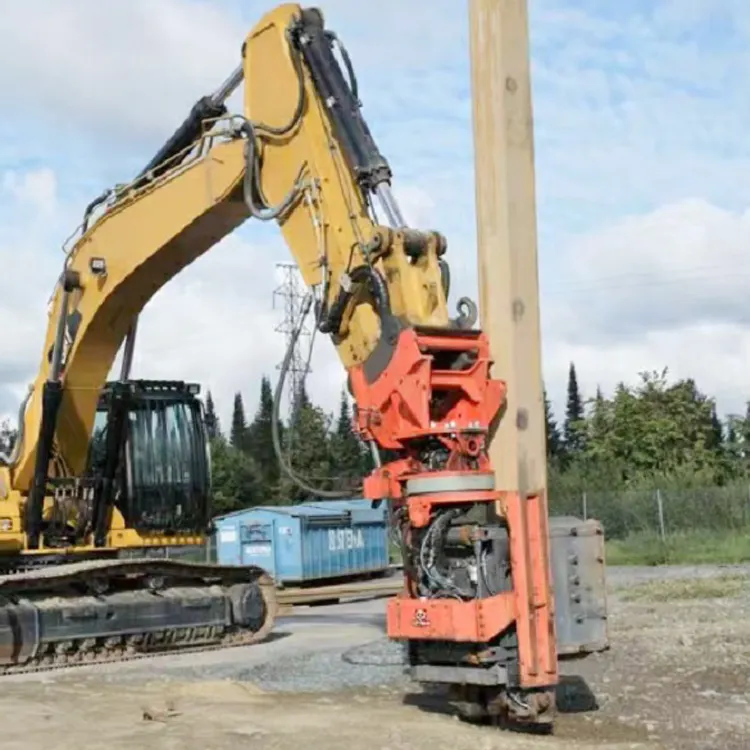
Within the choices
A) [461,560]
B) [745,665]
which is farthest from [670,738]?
[745,665]

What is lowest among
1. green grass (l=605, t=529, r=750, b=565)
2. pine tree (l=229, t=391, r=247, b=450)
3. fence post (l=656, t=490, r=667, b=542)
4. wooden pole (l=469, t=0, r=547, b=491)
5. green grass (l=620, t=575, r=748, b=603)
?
green grass (l=620, t=575, r=748, b=603)

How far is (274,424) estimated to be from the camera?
29.3 ft

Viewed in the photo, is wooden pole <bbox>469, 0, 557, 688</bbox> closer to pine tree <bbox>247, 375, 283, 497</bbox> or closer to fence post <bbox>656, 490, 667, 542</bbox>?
fence post <bbox>656, 490, 667, 542</bbox>

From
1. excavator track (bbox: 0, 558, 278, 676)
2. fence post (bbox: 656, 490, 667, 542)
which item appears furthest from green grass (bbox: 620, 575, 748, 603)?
fence post (bbox: 656, 490, 667, 542)

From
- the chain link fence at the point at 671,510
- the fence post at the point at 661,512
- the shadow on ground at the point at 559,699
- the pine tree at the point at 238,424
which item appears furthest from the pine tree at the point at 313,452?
the pine tree at the point at 238,424

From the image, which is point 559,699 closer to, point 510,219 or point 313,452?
point 510,219

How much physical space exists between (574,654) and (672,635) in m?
4.99

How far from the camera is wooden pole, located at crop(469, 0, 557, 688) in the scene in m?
7.25

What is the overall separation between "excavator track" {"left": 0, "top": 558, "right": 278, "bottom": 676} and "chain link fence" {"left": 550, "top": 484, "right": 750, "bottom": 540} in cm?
2054

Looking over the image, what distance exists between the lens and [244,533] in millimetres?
28078

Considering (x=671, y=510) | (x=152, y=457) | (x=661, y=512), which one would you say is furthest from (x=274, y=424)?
(x=671, y=510)

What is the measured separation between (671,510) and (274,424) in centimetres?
2746

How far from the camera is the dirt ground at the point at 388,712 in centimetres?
747

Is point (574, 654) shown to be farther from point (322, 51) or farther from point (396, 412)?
point (322, 51)
